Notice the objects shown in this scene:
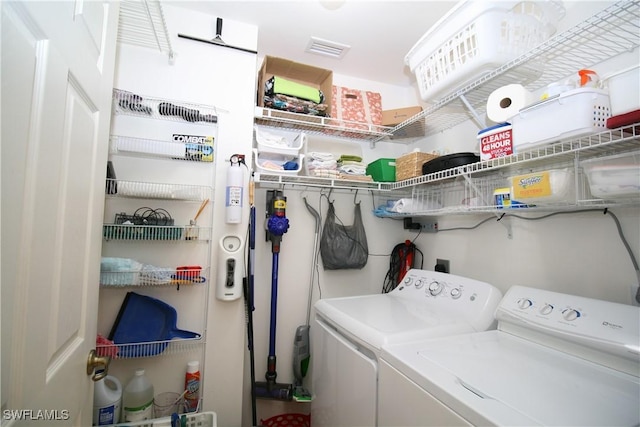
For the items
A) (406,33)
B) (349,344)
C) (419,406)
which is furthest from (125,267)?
(406,33)

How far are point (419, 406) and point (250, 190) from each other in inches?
52.0

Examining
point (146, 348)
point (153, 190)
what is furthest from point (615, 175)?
point (146, 348)

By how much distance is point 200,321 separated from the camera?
5.37 feet

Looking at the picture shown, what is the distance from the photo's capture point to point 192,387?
153 centimetres

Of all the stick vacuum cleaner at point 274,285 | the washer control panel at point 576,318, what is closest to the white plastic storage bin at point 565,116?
the washer control panel at point 576,318

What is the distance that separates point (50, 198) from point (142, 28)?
145 cm

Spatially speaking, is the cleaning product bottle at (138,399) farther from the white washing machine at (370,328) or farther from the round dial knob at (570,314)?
the round dial knob at (570,314)

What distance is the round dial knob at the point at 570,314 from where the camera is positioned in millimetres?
1021

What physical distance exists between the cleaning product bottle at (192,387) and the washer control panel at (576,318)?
1569 millimetres

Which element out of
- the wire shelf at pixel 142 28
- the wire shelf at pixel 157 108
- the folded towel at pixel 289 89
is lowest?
the wire shelf at pixel 157 108

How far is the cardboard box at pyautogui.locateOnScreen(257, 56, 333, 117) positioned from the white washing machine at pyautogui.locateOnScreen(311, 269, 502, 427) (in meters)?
1.28

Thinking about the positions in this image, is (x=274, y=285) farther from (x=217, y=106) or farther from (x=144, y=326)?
(x=217, y=106)

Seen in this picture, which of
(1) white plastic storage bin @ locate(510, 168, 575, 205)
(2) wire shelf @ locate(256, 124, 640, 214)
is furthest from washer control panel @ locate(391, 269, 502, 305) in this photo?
(1) white plastic storage bin @ locate(510, 168, 575, 205)

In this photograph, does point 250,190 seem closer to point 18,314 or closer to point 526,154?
point 18,314
